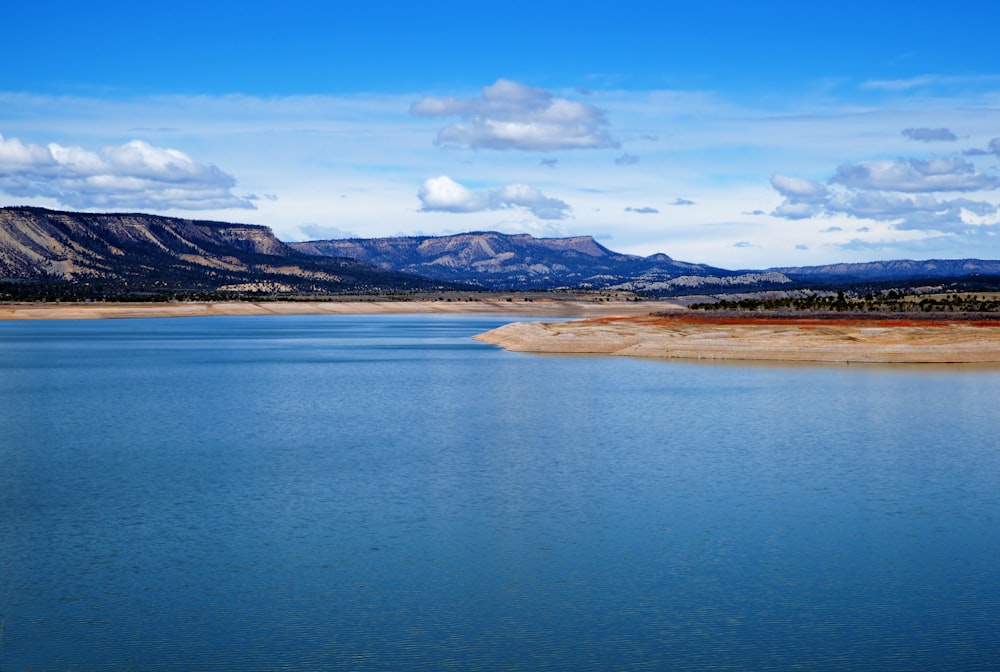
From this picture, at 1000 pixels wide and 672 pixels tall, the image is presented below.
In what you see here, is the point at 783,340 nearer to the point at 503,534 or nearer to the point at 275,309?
the point at 503,534

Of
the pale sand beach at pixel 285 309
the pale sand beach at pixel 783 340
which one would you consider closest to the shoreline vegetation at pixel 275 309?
the pale sand beach at pixel 285 309

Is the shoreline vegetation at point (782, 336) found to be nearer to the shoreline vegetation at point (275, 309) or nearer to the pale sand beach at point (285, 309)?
the shoreline vegetation at point (275, 309)

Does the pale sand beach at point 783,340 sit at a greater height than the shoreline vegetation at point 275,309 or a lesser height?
greater

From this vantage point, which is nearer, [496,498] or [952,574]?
[952,574]

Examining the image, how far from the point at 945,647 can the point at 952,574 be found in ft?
12.8

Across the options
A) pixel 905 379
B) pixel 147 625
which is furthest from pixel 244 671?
pixel 905 379

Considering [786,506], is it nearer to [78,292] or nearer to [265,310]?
[265,310]

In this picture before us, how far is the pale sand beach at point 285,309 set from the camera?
15575 centimetres

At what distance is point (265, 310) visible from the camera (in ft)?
605

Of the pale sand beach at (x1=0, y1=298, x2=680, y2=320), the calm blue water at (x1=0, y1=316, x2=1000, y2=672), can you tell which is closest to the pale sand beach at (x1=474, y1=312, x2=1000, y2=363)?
the calm blue water at (x1=0, y1=316, x2=1000, y2=672)

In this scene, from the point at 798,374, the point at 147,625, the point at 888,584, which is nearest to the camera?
the point at 147,625

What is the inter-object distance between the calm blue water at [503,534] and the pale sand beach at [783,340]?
21585 mm

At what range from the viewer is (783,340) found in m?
74.5

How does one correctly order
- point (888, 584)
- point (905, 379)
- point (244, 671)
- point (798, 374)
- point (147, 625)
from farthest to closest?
1. point (798, 374)
2. point (905, 379)
3. point (888, 584)
4. point (147, 625)
5. point (244, 671)
